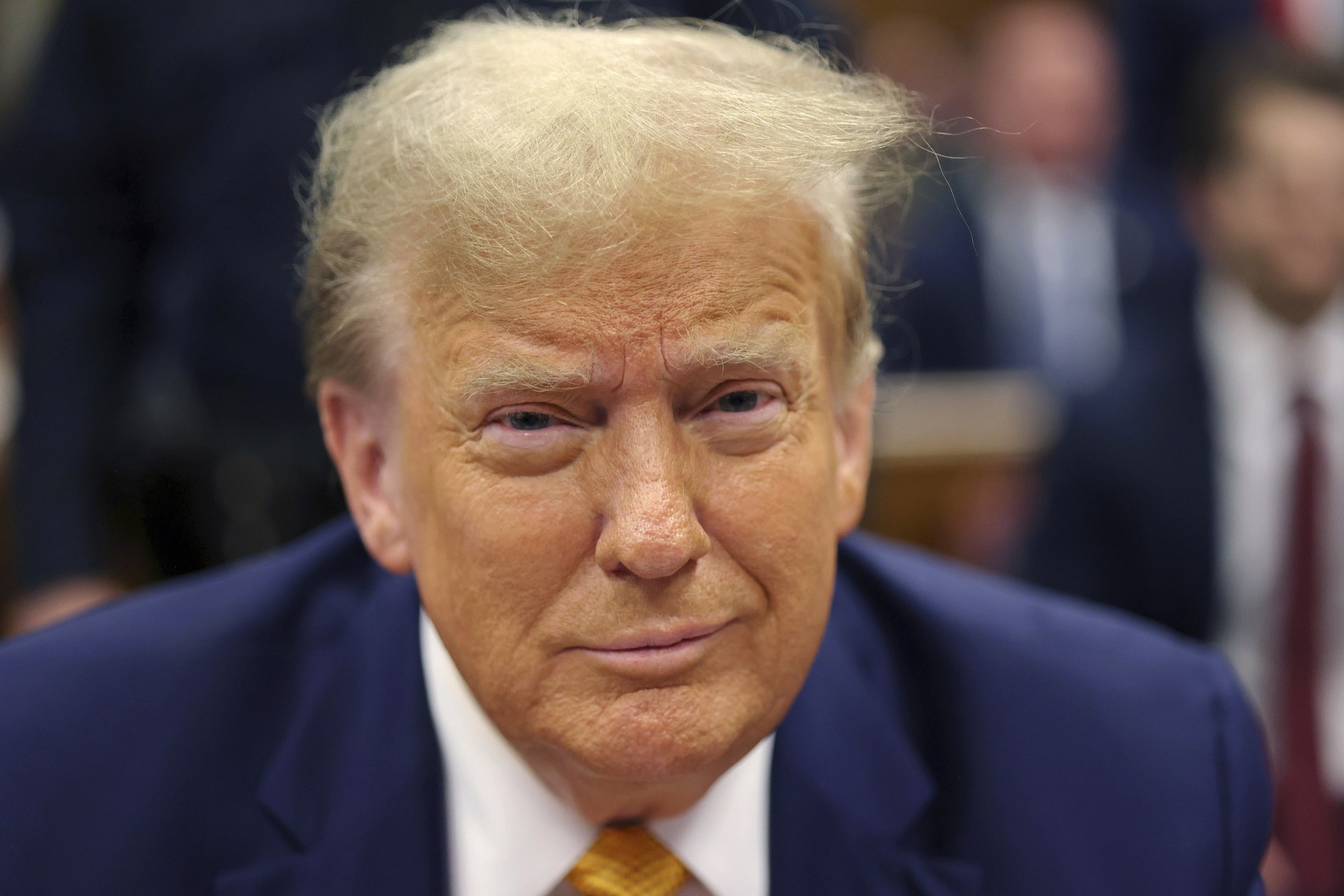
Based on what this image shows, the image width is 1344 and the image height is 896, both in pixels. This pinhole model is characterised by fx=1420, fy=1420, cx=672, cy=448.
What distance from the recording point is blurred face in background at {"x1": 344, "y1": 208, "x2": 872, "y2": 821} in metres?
1.28

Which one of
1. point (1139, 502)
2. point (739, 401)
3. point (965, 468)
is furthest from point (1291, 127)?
point (739, 401)

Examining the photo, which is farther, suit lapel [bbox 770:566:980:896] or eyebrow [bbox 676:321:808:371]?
suit lapel [bbox 770:566:980:896]

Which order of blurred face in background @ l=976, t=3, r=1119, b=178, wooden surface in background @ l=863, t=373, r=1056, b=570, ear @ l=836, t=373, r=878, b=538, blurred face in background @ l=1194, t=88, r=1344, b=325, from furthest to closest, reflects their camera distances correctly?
blurred face in background @ l=976, t=3, r=1119, b=178 → wooden surface in background @ l=863, t=373, r=1056, b=570 → blurred face in background @ l=1194, t=88, r=1344, b=325 → ear @ l=836, t=373, r=878, b=538

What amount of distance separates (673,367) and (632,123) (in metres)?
0.23

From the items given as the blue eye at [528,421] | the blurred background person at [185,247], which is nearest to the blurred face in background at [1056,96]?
the blurred background person at [185,247]

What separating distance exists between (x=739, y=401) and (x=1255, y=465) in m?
1.78

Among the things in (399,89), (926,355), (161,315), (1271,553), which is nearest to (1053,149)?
(926,355)

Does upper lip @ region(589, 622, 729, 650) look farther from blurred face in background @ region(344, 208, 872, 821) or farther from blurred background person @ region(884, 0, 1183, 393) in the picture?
blurred background person @ region(884, 0, 1183, 393)

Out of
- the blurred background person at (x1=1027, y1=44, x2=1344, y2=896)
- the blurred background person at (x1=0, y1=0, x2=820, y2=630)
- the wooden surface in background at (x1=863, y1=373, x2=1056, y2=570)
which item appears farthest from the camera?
the wooden surface in background at (x1=863, y1=373, x2=1056, y2=570)

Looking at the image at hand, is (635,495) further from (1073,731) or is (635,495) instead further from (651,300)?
(1073,731)

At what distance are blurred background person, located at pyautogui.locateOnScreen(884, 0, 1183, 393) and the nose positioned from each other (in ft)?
9.27

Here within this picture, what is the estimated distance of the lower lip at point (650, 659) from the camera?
1309mm

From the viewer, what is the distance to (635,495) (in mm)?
1286

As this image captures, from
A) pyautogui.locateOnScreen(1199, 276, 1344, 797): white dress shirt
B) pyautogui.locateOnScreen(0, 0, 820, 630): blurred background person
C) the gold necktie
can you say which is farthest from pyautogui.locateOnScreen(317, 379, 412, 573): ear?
pyautogui.locateOnScreen(1199, 276, 1344, 797): white dress shirt
